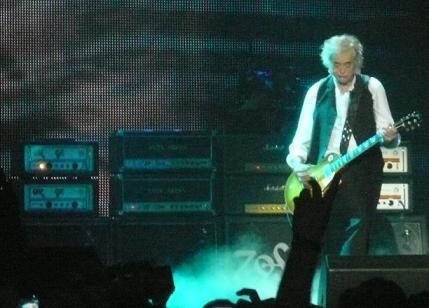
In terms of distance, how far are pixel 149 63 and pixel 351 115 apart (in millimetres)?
1972

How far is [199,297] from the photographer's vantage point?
23.4 feet

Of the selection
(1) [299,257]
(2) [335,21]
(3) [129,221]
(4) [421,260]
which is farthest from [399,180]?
(1) [299,257]

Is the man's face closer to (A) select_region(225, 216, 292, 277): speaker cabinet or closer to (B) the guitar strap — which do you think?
(B) the guitar strap

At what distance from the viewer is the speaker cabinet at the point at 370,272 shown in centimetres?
330

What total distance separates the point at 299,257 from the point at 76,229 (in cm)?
481

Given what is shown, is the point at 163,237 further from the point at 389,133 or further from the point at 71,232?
the point at 389,133

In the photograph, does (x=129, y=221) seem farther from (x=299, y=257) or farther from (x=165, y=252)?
(x=299, y=257)

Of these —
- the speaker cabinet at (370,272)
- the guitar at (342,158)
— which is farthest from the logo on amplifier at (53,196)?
the speaker cabinet at (370,272)

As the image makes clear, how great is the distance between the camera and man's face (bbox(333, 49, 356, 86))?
659cm

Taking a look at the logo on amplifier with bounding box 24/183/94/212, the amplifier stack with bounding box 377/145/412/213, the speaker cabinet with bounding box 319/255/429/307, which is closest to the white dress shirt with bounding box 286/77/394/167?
the amplifier stack with bounding box 377/145/412/213

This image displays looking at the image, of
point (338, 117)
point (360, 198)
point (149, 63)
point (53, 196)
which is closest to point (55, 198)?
point (53, 196)

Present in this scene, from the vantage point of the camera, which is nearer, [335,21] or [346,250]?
[346,250]

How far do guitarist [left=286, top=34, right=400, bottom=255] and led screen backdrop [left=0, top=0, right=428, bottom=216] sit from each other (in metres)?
1.03

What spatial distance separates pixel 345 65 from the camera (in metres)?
6.59
